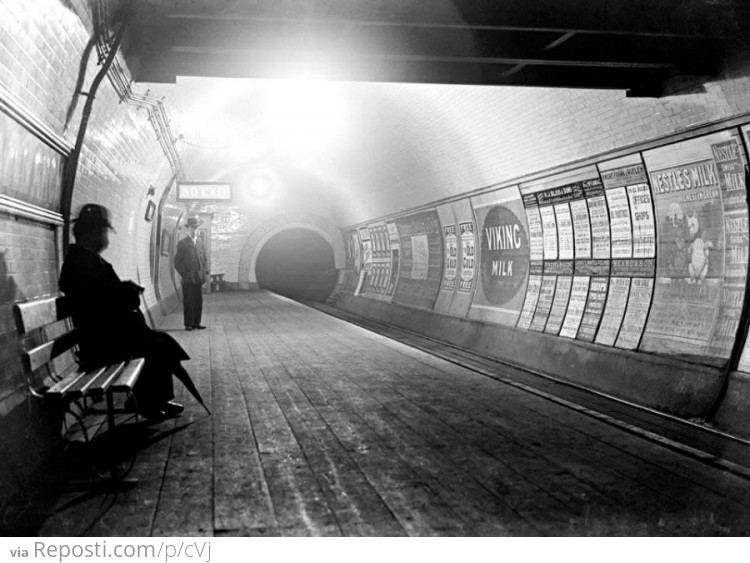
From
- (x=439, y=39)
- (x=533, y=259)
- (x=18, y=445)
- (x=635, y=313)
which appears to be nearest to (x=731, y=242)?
(x=635, y=313)

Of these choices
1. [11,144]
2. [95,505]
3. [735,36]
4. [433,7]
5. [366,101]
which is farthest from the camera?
[366,101]

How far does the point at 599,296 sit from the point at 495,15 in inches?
165

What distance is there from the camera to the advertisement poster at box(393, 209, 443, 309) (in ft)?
45.7

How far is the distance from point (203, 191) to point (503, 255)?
25.2 feet

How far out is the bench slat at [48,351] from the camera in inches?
148

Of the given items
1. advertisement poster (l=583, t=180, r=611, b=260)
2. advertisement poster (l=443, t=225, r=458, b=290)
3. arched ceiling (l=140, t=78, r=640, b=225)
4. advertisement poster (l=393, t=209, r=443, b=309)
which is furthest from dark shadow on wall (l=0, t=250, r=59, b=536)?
advertisement poster (l=393, t=209, r=443, b=309)

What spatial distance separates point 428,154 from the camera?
11.9 m

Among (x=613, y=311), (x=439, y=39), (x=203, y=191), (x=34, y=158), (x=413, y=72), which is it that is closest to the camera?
(x=34, y=158)

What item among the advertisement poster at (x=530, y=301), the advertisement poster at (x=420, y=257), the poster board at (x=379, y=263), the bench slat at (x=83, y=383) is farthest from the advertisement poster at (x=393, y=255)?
the bench slat at (x=83, y=383)

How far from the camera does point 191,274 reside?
38.4 feet

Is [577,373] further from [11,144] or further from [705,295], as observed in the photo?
[11,144]

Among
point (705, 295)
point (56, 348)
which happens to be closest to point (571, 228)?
point (705, 295)

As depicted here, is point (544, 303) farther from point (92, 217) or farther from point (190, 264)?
point (92, 217)

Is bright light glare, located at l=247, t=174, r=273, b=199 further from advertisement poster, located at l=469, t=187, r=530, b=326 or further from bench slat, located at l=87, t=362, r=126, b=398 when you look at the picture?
bench slat, located at l=87, t=362, r=126, b=398
